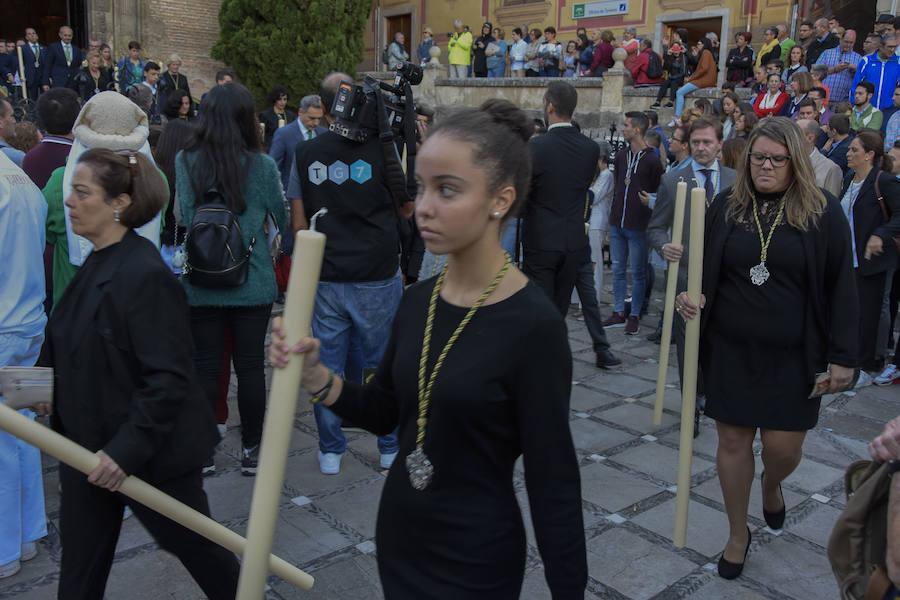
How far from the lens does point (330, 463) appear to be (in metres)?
4.18

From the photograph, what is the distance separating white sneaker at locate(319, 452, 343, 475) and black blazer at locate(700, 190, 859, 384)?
7.82 feet

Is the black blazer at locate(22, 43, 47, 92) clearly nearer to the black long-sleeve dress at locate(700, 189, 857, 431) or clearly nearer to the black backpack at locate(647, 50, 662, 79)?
the black backpack at locate(647, 50, 662, 79)

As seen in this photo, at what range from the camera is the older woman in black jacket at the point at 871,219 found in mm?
6059

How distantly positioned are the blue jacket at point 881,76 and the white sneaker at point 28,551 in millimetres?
12118

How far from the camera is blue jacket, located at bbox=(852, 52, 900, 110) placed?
37.8ft

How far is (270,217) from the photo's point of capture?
3889mm

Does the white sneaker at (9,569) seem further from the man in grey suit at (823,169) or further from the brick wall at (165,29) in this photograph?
the brick wall at (165,29)

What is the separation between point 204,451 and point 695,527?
2.42 m

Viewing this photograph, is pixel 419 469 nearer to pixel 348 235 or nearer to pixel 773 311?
pixel 773 311

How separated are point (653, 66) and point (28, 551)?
17.3 m

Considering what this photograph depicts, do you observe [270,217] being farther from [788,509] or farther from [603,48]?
[603,48]

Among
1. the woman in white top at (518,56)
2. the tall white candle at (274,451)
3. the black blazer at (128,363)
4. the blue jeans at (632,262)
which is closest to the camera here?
the tall white candle at (274,451)

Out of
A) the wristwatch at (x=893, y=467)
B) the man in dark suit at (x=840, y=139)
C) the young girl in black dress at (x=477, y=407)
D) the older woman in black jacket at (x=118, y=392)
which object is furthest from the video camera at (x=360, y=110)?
the man in dark suit at (x=840, y=139)

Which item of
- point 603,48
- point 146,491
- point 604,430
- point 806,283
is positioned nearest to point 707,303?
point 806,283
